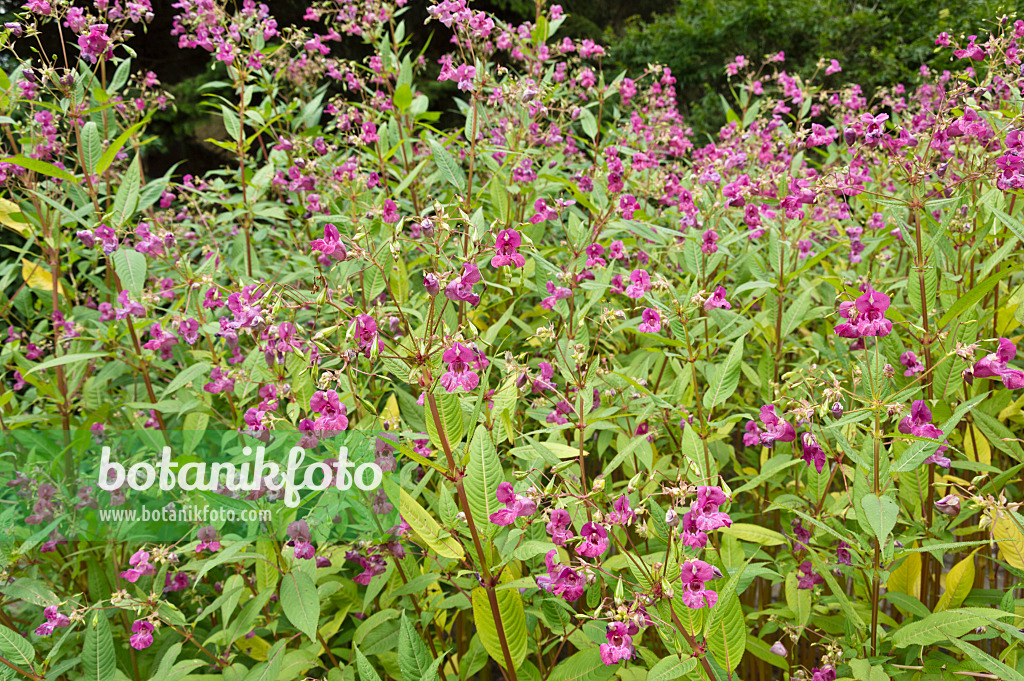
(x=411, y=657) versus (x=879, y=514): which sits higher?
(x=879, y=514)

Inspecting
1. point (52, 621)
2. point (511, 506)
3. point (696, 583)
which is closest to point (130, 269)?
point (52, 621)

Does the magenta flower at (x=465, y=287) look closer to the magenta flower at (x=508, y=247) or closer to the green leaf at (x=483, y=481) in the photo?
the magenta flower at (x=508, y=247)

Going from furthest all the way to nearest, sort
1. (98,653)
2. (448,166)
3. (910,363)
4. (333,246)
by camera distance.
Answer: (448,166) → (910,363) → (98,653) → (333,246)

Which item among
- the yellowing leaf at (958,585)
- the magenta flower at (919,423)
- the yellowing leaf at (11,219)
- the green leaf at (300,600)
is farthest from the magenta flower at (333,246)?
the yellowing leaf at (11,219)

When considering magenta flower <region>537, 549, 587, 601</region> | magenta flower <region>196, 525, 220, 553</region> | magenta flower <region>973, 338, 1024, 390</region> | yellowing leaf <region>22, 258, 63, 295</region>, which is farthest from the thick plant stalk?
yellowing leaf <region>22, 258, 63, 295</region>

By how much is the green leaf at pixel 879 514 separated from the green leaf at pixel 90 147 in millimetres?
2573

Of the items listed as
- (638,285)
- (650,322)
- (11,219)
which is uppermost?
(11,219)

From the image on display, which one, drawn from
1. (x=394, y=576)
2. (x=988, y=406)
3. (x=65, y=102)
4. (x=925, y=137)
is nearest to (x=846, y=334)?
(x=925, y=137)

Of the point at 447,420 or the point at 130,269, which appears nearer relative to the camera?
the point at 447,420

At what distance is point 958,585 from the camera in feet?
5.45

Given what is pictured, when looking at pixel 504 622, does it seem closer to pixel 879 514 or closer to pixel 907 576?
pixel 879 514

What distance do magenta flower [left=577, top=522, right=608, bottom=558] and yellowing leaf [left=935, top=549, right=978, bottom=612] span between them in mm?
954

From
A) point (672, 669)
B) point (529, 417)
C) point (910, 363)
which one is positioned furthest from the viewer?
point (529, 417)

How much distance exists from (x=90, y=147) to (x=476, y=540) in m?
1.99
